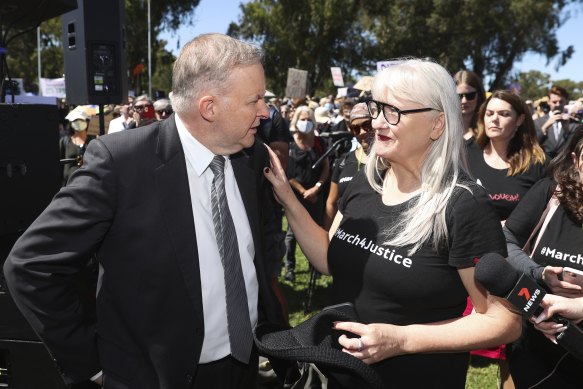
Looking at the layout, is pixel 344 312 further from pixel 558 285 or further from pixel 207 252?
pixel 558 285

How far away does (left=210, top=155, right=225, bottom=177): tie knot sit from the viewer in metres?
2.15

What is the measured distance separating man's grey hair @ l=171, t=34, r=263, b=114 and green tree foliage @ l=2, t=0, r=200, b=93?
103 ft

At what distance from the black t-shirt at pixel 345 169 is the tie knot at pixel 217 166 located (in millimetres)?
2350

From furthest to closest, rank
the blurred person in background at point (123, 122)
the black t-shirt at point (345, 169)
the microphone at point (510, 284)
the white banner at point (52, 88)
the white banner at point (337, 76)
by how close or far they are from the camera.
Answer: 1. the white banner at point (337, 76)
2. the white banner at point (52, 88)
3. the blurred person in background at point (123, 122)
4. the black t-shirt at point (345, 169)
5. the microphone at point (510, 284)

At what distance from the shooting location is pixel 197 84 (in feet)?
6.62

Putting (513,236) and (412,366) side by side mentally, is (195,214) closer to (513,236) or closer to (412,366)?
(412,366)

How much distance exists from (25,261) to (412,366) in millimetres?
1425

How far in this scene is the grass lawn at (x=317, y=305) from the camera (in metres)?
4.60

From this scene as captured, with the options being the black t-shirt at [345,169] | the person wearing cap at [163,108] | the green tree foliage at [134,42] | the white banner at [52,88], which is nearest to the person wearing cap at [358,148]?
the black t-shirt at [345,169]

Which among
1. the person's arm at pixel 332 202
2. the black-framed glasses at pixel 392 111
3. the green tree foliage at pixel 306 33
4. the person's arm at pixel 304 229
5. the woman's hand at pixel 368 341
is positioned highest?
the green tree foliage at pixel 306 33

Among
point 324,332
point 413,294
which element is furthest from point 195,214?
point 413,294

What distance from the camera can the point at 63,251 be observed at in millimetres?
1861

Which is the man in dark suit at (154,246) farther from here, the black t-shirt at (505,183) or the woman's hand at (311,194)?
the woman's hand at (311,194)

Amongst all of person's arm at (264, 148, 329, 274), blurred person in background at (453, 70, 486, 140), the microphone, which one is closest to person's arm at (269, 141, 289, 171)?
blurred person in background at (453, 70, 486, 140)
